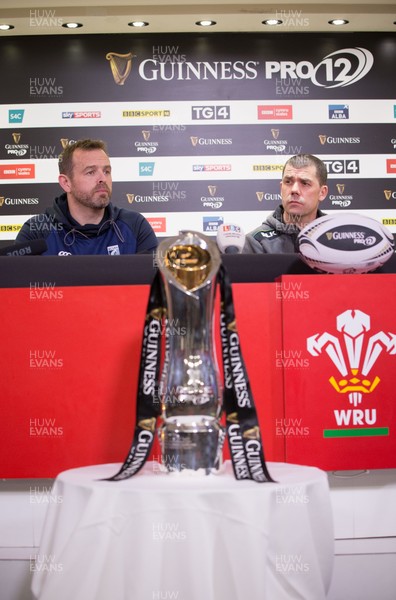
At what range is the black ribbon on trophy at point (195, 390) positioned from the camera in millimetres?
1321

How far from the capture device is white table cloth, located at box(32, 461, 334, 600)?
1.18 m

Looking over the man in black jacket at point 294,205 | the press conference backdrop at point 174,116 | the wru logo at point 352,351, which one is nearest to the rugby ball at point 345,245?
the wru logo at point 352,351

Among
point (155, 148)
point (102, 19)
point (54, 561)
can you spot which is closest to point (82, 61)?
point (102, 19)

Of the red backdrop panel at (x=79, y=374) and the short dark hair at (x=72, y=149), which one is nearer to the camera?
the red backdrop panel at (x=79, y=374)

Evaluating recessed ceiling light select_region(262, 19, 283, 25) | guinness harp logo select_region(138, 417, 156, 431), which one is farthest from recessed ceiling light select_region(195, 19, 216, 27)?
guinness harp logo select_region(138, 417, 156, 431)

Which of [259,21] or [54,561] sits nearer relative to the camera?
[54,561]

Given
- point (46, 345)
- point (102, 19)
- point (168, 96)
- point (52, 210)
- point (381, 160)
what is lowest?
point (46, 345)

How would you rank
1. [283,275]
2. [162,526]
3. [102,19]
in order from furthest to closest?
[102,19] → [283,275] → [162,526]

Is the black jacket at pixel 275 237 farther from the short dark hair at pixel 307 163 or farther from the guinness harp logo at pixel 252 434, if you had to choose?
the guinness harp logo at pixel 252 434

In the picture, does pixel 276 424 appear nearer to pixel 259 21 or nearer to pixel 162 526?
pixel 162 526

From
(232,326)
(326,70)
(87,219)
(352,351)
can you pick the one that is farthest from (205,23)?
(232,326)

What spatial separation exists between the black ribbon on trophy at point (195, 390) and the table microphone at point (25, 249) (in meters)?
0.79

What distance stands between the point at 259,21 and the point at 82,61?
1123mm

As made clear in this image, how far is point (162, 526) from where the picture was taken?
3.87ft
